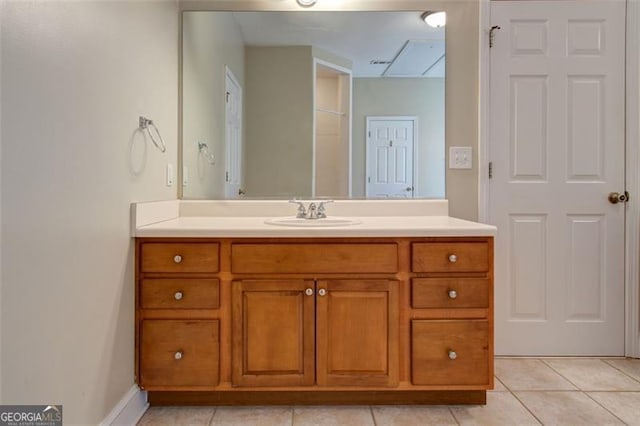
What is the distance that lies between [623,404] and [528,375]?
40 centimetres

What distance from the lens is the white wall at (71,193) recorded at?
1021mm

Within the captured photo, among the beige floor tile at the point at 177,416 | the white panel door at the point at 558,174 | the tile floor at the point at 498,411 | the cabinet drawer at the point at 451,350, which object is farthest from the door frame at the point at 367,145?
the beige floor tile at the point at 177,416

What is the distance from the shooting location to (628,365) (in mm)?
2318

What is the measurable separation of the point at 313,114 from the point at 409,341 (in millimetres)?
1293

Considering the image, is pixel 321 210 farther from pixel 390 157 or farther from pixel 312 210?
pixel 390 157

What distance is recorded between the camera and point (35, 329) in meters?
1.09

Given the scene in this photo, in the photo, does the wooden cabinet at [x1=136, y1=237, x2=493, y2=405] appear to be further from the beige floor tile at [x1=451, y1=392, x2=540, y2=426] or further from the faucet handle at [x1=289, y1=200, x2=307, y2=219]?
the faucet handle at [x1=289, y1=200, x2=307, y2=219]

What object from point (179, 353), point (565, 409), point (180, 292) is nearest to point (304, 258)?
point (180, 292)

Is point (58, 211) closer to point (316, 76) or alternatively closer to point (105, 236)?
point (105, 236)

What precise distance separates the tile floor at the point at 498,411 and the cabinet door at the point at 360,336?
16 centimetres

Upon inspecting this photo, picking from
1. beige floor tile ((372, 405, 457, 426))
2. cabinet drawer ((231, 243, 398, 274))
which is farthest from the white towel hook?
beige floor tile ((372, 405, 457, 426))

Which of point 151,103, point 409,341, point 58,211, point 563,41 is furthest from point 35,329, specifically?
point 563,41

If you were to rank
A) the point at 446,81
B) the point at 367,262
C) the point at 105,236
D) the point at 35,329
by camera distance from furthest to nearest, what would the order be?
the point at 446,81, the point at 367,262, the point at 105,236, the point at 35,329

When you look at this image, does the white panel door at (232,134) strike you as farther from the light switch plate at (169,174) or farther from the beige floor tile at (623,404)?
the beige floor tile at (623,404)
